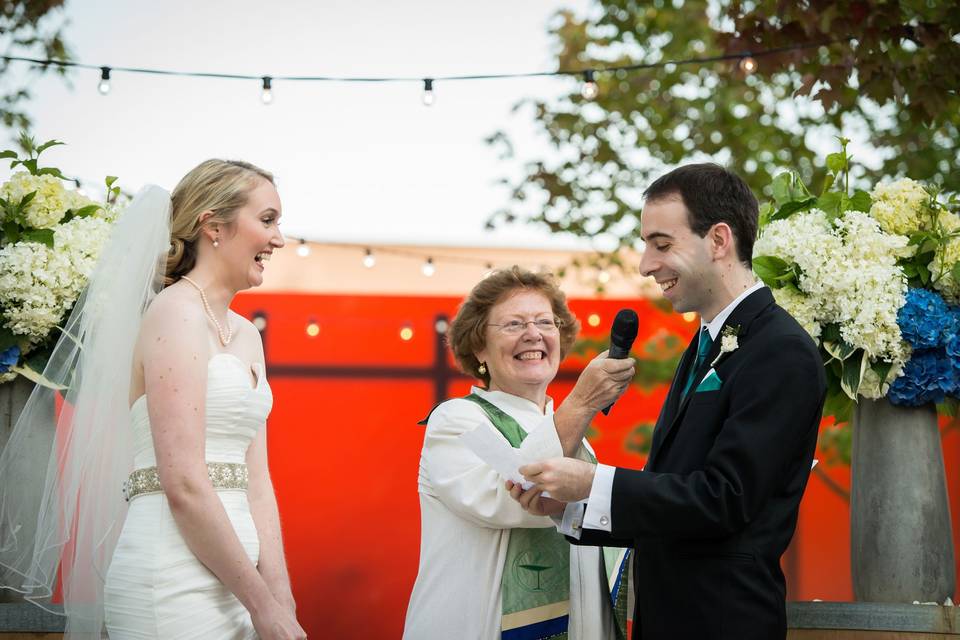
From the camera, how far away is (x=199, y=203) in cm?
258

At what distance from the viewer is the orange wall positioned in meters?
6.65

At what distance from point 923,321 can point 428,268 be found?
4.64 m

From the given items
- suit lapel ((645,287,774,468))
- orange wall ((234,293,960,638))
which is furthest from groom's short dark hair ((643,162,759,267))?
orange wall ((234,293,960,638))

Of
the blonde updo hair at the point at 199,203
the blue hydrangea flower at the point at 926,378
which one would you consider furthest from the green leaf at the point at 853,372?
the blonde updo hair at the point at 199,203

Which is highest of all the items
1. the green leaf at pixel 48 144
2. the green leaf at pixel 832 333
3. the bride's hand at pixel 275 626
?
the green leaf at pixel 48 144

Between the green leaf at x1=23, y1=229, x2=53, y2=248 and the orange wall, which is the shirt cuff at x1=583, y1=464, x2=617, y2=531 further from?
the orange wall

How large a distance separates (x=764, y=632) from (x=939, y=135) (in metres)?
7.01

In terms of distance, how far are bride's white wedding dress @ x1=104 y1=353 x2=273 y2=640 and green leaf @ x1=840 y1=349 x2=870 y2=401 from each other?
1.65 m

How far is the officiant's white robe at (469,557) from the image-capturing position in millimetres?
2836

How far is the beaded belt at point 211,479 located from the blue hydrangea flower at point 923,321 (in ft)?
6.18

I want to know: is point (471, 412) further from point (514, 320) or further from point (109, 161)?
point (109, 161)

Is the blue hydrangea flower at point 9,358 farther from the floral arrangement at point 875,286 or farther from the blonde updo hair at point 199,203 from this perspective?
the floral arrangement at point 875,286

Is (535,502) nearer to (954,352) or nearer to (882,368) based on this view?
(882,368)

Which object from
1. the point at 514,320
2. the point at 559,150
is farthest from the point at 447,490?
the point at 559,150
